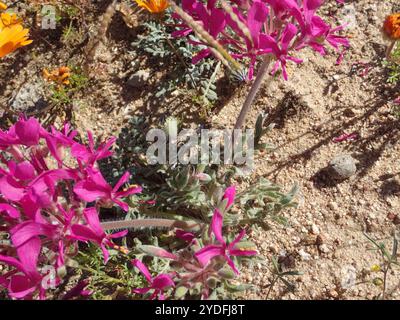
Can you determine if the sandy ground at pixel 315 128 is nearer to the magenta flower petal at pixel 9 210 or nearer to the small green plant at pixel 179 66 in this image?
the small green plant at pixel 179 66

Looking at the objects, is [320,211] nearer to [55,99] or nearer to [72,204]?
[72,204]

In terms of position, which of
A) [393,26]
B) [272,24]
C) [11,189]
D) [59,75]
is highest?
[59,75]

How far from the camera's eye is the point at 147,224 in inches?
103

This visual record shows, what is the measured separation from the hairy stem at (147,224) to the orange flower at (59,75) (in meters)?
1.47

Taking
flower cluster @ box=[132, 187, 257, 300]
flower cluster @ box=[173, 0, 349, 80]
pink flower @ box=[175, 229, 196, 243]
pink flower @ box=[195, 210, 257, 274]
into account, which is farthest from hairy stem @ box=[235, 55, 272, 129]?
pink flower @ box=[195, 210, 257, 274]

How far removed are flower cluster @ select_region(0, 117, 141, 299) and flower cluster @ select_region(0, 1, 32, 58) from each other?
3.56ft

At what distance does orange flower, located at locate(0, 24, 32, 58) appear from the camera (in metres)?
3.10

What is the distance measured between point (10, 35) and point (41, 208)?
5.71 ft

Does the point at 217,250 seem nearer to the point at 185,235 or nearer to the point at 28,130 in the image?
the point at 185,235

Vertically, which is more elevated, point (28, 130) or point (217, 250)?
point (28, 130)

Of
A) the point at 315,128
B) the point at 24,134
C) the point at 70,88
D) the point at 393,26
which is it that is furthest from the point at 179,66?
the point at 24,134

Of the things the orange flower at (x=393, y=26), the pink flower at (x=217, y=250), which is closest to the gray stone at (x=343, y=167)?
the orange flower at (x=393, y=26)

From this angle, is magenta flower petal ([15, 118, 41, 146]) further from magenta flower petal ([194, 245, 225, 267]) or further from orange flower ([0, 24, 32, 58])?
orange flower ([0, 24, 32, 58])

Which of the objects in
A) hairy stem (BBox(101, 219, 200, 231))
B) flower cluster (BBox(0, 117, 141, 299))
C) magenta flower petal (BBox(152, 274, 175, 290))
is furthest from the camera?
hairy stem (BBox(101, 219, 200, 231))
